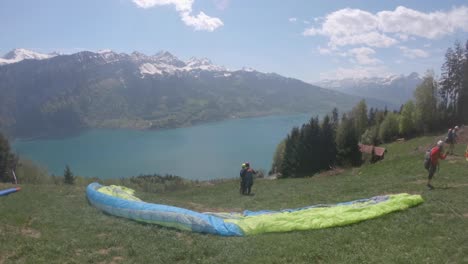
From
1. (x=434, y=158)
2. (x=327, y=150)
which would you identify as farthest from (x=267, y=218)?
(x=327, y=150)

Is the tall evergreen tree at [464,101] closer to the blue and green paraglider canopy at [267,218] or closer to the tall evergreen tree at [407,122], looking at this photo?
the tall evergreen tree at [407,122]

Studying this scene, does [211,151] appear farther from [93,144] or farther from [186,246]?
[186,246]

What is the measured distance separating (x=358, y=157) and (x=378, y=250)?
50.2 metres

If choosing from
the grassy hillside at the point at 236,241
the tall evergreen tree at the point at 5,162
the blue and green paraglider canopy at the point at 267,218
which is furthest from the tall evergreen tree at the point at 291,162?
the tall evergreen tree at the point at 5,162

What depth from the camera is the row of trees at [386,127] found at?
2265 inches

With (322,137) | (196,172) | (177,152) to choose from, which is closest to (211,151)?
(177,152)

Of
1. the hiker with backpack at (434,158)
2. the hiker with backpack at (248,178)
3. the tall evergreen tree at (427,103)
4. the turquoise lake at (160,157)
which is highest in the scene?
Answer: the tall evergreen tree at (427,103)

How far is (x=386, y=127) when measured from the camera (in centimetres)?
7531

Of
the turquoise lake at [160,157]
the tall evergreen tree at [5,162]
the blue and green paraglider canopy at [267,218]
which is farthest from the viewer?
the turquoise lake at [160,157]

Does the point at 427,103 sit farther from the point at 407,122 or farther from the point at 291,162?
the point at 291,162

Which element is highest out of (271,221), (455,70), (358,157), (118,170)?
(455,70)

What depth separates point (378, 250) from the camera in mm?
10328

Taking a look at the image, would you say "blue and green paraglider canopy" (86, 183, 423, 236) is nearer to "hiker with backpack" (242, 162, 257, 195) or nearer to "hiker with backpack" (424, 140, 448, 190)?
"hiker with backpack" (424, 140, 448, 190)

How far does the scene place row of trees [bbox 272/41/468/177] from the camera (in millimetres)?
57531
